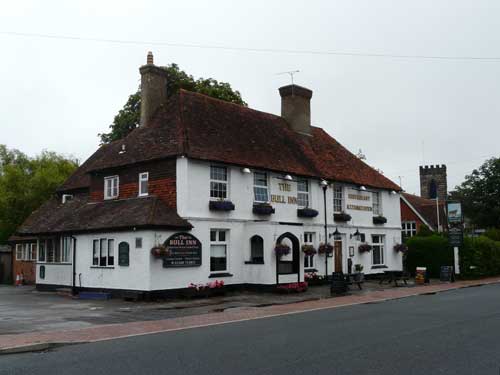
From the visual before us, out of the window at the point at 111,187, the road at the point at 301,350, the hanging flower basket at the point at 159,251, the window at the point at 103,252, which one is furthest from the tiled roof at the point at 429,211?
the road at the point at 301,350

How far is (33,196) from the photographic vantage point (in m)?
40.8

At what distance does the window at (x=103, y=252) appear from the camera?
23.6m

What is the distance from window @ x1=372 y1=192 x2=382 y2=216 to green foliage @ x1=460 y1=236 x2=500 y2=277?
569 cm

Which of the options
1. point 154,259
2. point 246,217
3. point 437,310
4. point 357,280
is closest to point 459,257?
point 357,280

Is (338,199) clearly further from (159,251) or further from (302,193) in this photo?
(159,251)

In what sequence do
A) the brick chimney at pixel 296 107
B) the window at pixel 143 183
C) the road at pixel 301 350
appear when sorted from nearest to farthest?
the road at pixel 301 350
the window at pixel 143 183
the brick chimney at pixel 296 107

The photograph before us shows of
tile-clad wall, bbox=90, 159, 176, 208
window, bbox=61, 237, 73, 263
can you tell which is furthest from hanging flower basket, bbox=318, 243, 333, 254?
window, bbox=61, 237, 73, 263

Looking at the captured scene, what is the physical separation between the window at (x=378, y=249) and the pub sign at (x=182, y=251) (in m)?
14.0

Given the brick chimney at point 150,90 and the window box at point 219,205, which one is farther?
the brick chimney at point 150,90

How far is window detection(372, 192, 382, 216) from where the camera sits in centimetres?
3425

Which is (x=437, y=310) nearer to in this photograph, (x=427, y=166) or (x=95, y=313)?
(x=95, y=313)

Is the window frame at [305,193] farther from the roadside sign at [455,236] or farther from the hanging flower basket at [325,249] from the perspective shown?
the roadside sign at [455,236]

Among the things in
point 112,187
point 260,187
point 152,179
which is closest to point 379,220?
point 260,187

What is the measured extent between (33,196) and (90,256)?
1862 cm
